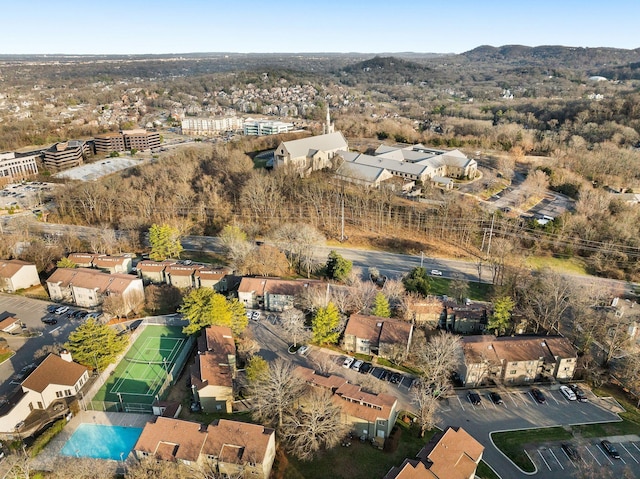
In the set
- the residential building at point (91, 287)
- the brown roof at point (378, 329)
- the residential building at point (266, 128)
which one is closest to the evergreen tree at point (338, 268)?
the brown roof at point (378, 329)

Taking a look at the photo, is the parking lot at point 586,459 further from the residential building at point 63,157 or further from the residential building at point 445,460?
the residential building at point 63,157

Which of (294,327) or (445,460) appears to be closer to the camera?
(445,460)

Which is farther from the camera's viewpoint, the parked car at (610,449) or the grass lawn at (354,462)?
the parked car at (610,449)

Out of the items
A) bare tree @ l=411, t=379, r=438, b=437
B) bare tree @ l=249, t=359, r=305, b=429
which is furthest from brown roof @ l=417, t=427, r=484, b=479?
bare tree @ l=249, t=359, r=305, b=429

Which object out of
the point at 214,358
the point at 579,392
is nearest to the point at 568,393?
the point at 579,392

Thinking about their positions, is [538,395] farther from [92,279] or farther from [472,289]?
[92,279]
